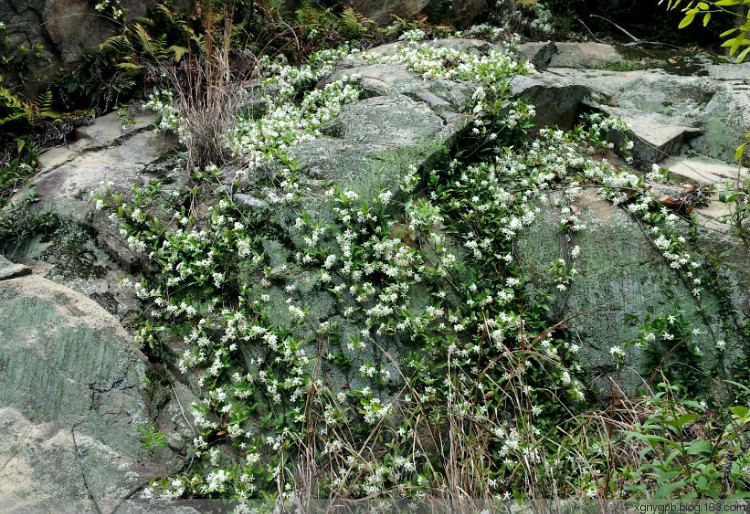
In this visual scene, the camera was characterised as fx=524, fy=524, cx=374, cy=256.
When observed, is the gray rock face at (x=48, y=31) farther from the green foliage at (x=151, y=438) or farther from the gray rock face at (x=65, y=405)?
the green foliage at (x=151, y=438)

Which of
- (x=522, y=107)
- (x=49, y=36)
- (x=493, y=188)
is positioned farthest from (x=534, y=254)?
(x=49, y=36)

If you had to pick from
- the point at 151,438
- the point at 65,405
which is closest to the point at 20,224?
the point at 65,405

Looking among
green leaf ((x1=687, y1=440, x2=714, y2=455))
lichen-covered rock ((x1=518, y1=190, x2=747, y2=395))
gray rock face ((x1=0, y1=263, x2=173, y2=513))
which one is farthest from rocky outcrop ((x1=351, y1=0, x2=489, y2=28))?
green leaf ((x1=687, y1=440, x2=714, y2=455))

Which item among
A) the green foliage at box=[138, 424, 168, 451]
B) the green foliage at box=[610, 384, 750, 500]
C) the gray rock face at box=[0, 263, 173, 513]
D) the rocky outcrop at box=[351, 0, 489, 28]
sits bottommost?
the green foliage at box=[138, 424, 168, 451]

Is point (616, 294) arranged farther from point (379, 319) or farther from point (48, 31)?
point (48, 31)

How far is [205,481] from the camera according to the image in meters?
3.50

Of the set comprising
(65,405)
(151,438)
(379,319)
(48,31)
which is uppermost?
(48,31)

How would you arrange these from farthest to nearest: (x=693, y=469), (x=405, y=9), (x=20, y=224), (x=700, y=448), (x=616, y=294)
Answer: (x=405, y=9) < (x=20, y=224) < (x=616, y=294) < (x=693, y=469) < (x=700, y=448)

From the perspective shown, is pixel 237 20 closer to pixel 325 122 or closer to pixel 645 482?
pixel 325 122

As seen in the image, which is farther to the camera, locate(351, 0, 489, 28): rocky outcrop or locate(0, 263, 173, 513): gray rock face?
locate(351, 0, 489, 28): rocky outcrop

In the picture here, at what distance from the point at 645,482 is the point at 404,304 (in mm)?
2008

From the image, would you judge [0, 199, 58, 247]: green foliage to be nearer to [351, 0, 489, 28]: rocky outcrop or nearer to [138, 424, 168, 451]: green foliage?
[138, 424, 168, 451]: green foliage

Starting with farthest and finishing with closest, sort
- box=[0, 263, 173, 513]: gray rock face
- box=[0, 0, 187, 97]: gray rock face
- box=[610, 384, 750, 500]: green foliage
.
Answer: box=[0, 0, 187, 97]: gray rock face, box=[0, 263, 173, 513]: gray rock face, box=[610, 384, 750, 500]: green foliage

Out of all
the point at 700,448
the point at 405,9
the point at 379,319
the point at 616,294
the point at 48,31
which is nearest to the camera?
the point at 700,448
